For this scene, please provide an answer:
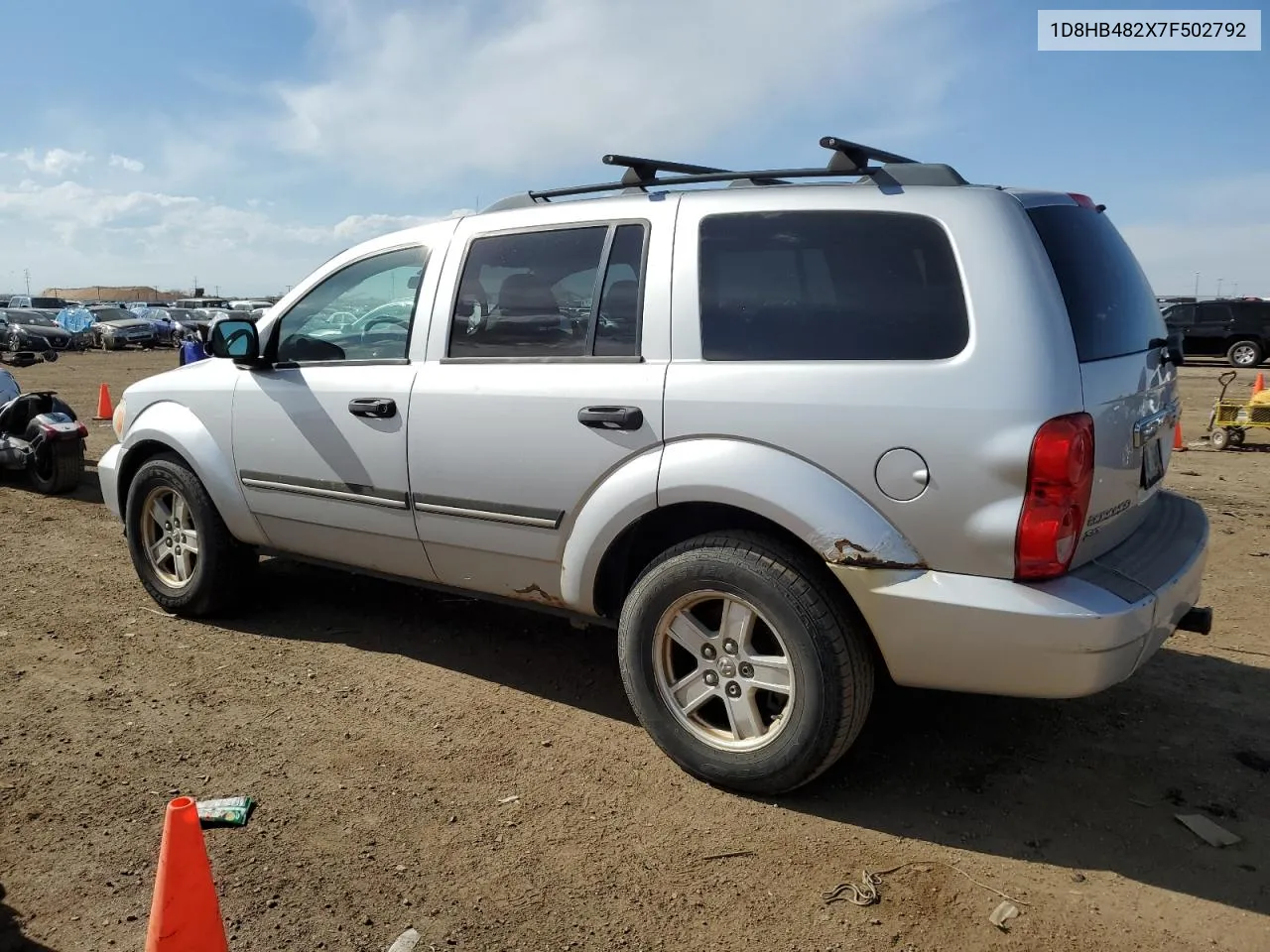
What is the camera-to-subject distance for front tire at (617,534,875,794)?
297 cm

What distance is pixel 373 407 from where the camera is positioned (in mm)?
3965

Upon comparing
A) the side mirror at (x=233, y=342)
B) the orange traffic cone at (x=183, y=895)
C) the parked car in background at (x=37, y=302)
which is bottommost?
the orange traffic cone at (x=183, y=895)

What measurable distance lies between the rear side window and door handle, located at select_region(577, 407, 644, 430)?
1.03 feet

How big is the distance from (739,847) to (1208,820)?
154 centimetres

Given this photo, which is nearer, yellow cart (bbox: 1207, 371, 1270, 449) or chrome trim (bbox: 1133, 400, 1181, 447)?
chrome trim (bbox: 1133, 400, 1181, 447)

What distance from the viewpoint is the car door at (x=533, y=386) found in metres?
3.36

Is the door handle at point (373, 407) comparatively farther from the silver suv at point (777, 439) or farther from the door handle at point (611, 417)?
the door handle at point (611, 417)

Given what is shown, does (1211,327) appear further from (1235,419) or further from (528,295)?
(528,295)

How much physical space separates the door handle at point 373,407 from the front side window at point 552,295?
1.15ft

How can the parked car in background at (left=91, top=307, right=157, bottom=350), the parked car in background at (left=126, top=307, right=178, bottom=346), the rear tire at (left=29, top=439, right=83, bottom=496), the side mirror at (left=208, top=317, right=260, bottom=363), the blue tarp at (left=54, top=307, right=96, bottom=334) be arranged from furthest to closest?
the parked car in background at (left=126, top=307, right=178, bottom=346), the parked car in background at (left=91, top=307, right=157, bottom=350), the blue tarp at (left=54, top=307, right=96, bottom=334), the rear tire at (left=29, top=439, right=83, bottom=496), the side mirror at (left=208, top=317, right=260, bottom=363)

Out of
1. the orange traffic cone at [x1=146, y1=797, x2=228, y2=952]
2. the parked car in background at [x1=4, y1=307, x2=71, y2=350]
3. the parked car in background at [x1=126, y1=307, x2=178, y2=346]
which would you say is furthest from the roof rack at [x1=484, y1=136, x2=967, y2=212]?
the parked car in background at [x1=126, y1=307, x2=178, y2=346]

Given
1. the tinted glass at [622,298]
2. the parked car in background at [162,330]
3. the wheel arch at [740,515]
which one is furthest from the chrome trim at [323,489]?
the parked car in background at [162,330]

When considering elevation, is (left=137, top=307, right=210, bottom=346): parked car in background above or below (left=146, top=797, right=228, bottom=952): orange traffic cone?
above

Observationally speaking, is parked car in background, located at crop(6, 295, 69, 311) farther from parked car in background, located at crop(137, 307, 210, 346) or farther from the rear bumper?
the rear bumper
